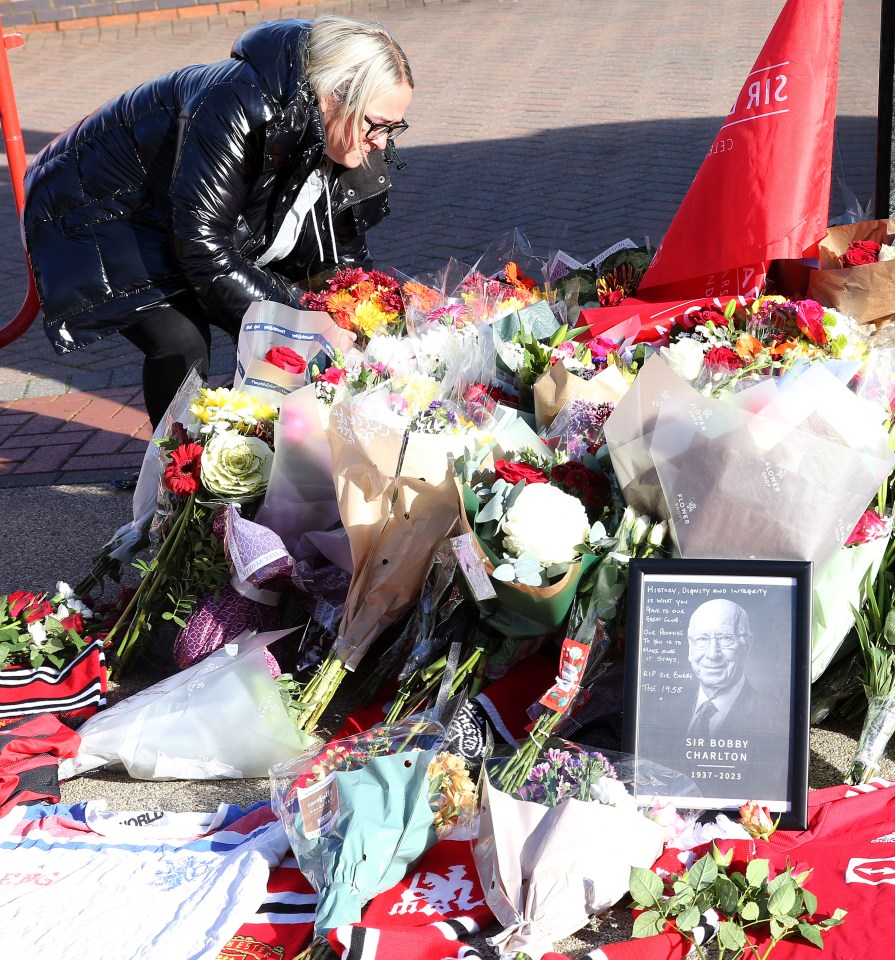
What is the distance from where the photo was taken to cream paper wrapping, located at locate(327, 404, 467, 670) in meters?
2.35

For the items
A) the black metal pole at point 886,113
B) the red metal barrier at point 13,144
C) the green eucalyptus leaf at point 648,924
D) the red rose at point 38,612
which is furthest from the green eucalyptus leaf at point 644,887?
the red metal barrier at point 13,144

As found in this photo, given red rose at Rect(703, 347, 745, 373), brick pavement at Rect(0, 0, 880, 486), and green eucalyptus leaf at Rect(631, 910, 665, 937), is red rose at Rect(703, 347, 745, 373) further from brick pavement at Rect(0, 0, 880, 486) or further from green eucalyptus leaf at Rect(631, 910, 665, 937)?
brick pavement at Rect(0, 0, 880, 486)

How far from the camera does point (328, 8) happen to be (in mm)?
11781

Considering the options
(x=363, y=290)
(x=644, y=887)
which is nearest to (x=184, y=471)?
(x=363, y=290)

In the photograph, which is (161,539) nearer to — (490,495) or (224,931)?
(490,495)

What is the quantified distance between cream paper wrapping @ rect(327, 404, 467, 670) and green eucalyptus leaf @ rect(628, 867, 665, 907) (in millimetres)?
820

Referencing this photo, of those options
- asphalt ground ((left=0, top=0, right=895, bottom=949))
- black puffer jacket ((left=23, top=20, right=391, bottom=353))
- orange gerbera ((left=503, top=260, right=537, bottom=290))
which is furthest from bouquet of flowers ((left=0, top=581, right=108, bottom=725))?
orange gerbera ((left=503, top=260, right=537, bottom=290))

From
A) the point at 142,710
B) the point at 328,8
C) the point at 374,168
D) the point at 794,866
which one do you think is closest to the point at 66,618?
the point at 142,710

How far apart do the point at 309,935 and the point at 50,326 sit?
6.60 feet

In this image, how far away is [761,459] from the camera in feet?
6.72

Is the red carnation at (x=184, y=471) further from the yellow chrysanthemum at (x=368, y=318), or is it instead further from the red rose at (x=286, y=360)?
the yellow chrysanthemum at (x=368, y=318)

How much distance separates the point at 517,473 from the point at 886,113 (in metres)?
2.08

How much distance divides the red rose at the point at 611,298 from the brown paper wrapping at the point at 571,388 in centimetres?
66

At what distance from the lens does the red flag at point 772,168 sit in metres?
2.90
